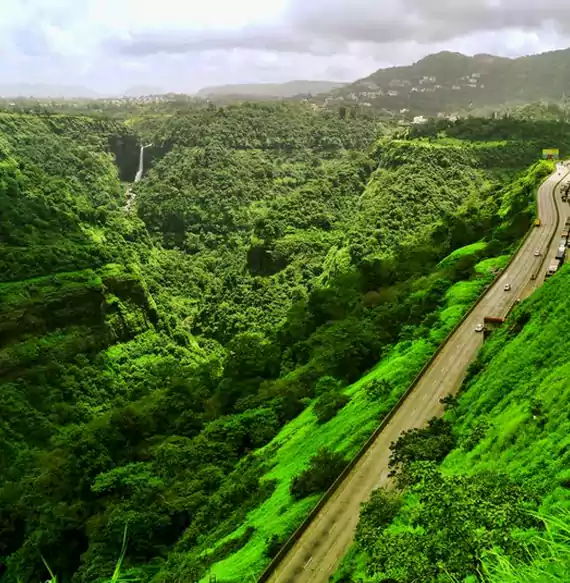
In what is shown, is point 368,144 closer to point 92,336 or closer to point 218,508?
point 92,336

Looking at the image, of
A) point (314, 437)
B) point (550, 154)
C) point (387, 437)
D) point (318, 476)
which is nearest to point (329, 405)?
point (314, 437)

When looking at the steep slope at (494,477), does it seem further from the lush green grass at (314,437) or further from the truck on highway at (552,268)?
the truck on highway at (552,268)

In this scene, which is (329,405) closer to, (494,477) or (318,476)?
(318,476)

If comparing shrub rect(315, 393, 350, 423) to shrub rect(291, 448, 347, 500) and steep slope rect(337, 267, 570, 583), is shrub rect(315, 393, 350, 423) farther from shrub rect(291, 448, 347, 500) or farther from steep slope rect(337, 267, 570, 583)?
steep slope rect(337, 267, 570, 583)

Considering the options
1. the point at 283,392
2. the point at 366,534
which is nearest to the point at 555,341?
the point at 366,534

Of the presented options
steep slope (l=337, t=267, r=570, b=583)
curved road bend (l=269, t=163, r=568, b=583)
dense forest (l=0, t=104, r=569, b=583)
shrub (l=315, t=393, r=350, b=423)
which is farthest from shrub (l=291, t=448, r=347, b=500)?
shrub (l=315, t=393, r=350, b=423)

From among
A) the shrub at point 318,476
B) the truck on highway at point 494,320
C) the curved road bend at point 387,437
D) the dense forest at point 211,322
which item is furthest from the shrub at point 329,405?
the truck on highway at point 494,320
